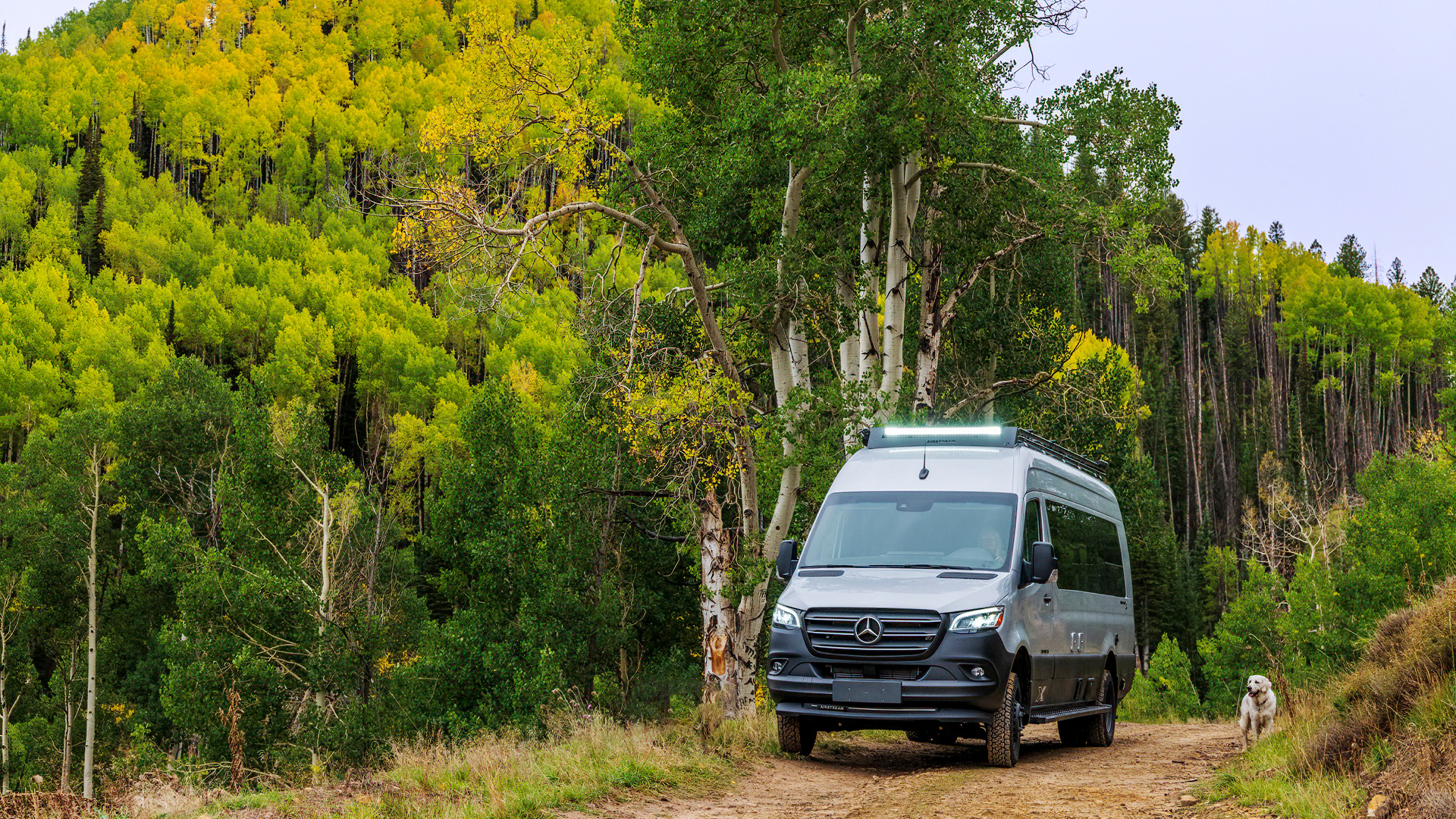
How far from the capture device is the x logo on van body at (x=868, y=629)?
31.7 ft

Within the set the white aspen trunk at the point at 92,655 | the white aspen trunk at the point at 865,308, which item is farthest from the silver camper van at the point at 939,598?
the white aspen trunk at the point at 92,655

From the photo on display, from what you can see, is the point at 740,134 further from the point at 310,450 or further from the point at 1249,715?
the point at 310,450

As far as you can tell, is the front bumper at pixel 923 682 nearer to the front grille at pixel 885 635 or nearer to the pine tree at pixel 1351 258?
→ the front grille at pixel 885 635

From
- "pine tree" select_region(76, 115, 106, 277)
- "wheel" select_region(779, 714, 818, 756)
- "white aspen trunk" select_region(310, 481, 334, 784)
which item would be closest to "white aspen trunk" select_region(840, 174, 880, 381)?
"wheel" select_region(779, 714, 818, 756)

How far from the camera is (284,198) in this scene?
11519 centimetres

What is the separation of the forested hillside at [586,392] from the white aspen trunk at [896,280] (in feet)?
0.27

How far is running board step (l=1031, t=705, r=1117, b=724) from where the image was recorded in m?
10.6

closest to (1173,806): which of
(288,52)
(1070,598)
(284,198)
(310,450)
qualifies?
(1070,598)

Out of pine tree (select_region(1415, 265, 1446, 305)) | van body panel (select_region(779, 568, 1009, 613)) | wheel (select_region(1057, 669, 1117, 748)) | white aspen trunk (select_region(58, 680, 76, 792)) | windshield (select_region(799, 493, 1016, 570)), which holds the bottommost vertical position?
white aspen trunk (select_region(58, 680, 76, 792))

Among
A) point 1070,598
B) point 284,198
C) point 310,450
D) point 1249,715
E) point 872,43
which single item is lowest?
point 1249,715

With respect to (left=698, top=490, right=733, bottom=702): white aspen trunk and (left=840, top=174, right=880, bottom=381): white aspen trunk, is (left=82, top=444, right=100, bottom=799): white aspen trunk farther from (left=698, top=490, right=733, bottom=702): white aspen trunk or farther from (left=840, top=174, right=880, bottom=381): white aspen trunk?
(left=840, top=174, right=880, bottom=381): white aspen trunk

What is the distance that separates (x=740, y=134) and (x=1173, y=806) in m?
11.7

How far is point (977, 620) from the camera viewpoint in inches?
379

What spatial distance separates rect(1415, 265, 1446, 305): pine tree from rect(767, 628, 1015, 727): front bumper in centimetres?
12770
